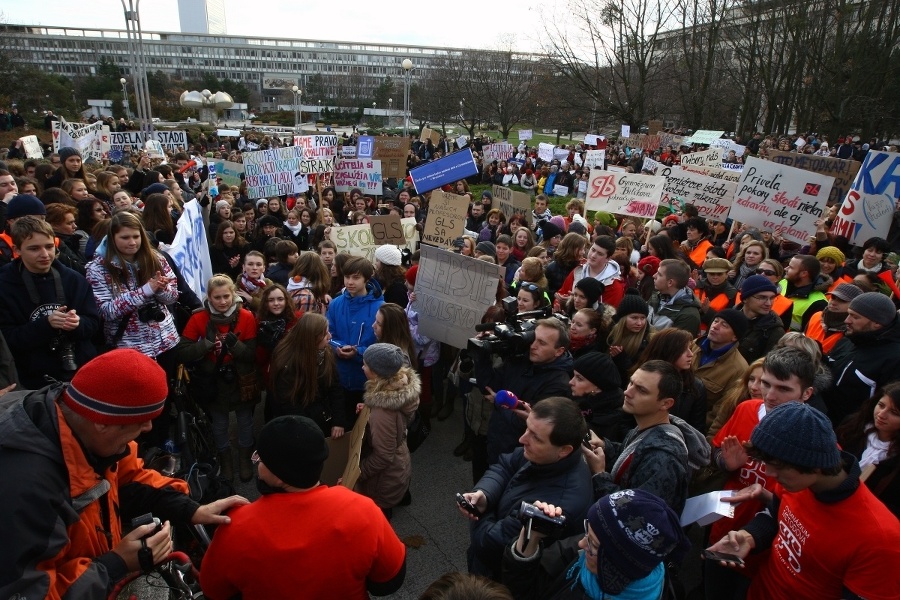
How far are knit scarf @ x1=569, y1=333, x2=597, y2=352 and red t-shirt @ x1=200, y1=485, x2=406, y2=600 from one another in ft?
9.04

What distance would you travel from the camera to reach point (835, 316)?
4.40 m

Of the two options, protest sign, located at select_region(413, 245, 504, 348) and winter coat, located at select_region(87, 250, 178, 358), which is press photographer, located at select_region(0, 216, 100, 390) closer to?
winter coat, located at select_region(87, 250, 178, 358)

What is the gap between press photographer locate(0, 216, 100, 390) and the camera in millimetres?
3412

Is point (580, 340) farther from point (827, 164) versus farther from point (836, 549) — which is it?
point (827, 164)

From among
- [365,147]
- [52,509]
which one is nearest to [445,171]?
[365,147]

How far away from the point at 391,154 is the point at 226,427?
1066 centimetres

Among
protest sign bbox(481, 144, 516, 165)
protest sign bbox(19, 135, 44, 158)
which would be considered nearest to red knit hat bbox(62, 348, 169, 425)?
protest sign bbox(19, 135, 44, 158)

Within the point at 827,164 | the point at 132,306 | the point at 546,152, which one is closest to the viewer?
the point at 132,306

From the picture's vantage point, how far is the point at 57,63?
379 feet

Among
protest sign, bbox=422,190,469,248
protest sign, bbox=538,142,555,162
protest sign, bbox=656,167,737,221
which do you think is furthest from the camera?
protest sign, bbox=538,142,555,162

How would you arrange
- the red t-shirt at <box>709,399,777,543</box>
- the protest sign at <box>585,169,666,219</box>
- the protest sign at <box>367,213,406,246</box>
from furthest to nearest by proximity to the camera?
1. the protest sign at <box>585,169,666,219</box>
2. the protest sign at <box>367,213,406,246</box>
3. the red t-shirt at <box>709,399,777,543</box>

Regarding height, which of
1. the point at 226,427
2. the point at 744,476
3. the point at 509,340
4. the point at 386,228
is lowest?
the point at 226,427

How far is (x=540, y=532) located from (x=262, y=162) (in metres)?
9.22

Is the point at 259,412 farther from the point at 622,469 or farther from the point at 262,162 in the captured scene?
the point at 262,162
